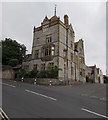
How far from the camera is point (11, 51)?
163ft

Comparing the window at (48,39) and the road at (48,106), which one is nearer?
the road at (48,106)

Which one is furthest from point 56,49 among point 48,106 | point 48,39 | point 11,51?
point 11,51

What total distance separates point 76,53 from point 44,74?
50.5 ft

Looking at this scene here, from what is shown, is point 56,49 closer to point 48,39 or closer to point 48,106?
point 48,39

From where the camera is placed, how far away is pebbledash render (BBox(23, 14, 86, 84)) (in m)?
31.5

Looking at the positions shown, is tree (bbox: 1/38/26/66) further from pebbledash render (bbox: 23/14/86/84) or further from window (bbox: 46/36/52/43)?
window (bbox: 46/36/52/43)

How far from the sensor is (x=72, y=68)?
35594 mm

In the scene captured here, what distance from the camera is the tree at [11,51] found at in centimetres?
4778

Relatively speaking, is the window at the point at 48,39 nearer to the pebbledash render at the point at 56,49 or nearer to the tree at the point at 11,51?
the pebbledash render at the point at 56,49

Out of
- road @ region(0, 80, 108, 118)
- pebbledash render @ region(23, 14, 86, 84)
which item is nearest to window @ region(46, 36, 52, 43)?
pebbledash render @ region(23, 14, 86, 84)

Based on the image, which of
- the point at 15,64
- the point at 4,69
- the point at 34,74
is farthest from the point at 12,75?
the point at 34,74

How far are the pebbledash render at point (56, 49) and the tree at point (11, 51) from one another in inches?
478

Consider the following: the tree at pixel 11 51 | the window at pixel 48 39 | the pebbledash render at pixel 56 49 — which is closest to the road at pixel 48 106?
the pebbledash render at pixel 56 49

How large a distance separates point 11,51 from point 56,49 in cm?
2389
